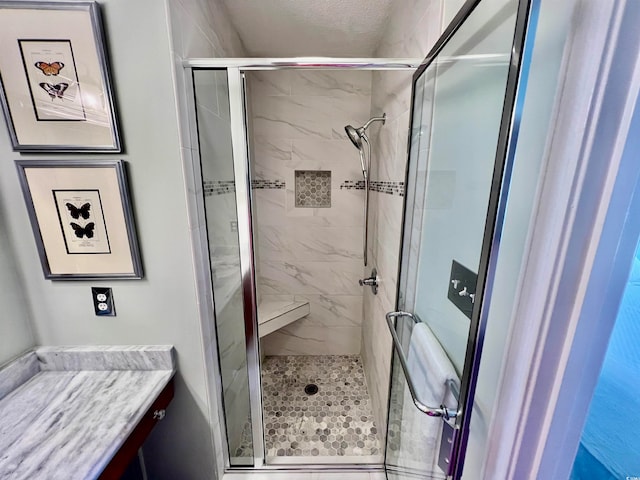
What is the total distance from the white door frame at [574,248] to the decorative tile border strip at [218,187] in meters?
1.11

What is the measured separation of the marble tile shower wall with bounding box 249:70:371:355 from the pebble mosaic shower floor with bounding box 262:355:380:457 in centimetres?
16

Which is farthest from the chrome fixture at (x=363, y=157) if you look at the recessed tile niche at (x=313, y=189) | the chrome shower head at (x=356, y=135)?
the recessed tile niche at (x=313, y=189)

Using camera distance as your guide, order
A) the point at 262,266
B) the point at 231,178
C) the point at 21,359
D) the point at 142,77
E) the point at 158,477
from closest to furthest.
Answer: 1. the point at 142,77
2. the point at 21,359
3. the point at 231,178
4. the point at 158,477
5. the point at 262,266

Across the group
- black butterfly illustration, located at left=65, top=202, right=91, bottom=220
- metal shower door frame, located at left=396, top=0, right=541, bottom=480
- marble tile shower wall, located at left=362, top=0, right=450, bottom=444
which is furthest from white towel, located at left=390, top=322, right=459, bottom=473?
black butterfly illustration, located at left=65, top=202, right=91, bottom=220

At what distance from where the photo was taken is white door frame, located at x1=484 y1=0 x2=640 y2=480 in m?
0.37

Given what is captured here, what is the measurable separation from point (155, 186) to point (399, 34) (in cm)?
144

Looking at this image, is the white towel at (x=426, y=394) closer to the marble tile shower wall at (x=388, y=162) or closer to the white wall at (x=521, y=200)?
the white wall at (x=521, y=200)

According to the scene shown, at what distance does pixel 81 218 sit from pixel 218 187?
1.75 feet

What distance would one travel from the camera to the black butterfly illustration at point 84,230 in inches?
39.3

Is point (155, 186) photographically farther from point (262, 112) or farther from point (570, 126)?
point (262, 112)

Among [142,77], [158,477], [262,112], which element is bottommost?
[158,477]

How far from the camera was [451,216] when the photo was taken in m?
0.81

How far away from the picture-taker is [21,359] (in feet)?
3.36

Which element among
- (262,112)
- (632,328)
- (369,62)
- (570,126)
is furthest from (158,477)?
(262,112)
